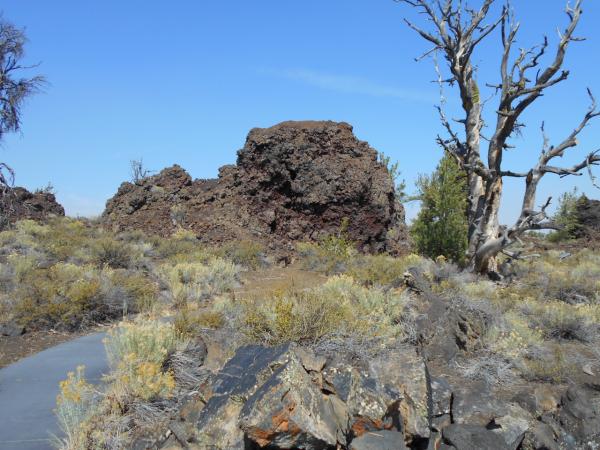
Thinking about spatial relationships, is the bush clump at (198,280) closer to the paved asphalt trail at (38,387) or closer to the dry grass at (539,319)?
the paved asphalt trail at (38,387)

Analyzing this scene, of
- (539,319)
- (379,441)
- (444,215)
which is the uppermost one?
(444,215)

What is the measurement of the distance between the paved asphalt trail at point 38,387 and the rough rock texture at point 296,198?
11752 millimetres

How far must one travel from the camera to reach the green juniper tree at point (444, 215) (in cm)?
1589

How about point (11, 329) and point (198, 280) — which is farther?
point (198, 280)

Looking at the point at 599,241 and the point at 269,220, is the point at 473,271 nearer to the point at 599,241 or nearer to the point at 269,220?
the point at 269,220

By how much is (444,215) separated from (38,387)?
41.1 feet

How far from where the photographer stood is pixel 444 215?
16.3 m

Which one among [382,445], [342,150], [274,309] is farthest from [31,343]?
[342,150]

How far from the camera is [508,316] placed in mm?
8906

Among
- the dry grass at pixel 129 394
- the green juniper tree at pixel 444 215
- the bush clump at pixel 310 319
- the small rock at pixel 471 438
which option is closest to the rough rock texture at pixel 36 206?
the green juniper tree at pixel 444 215

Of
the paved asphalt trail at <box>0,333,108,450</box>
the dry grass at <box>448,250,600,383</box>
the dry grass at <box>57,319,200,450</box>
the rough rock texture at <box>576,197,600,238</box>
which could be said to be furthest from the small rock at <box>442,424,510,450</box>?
the rough rock texture at <box>576,197,600,238</box>

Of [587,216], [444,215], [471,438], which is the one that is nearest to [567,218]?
[587,216]

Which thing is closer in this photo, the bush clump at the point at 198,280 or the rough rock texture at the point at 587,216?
the bush clump at the point at 198,280

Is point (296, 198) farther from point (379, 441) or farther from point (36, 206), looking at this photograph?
point (379, 441)
